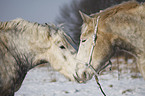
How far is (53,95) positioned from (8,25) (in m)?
2.85

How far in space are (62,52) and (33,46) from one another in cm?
61

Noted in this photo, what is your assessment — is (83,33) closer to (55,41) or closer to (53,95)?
(55,41)

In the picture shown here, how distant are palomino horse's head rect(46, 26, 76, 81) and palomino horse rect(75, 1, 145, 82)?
41 cm

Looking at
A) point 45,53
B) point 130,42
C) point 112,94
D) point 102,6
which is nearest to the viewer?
point 130,42

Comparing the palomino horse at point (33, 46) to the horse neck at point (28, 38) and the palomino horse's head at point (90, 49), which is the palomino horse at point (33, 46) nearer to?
the horse neck at point (28, 38)

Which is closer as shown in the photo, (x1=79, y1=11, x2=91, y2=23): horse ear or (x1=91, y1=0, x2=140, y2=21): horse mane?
(x1=91, y1=0, x2=140, y2=21): horse mane

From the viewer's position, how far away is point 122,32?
216 centimetres

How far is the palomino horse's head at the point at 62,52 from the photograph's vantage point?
2.73 metres

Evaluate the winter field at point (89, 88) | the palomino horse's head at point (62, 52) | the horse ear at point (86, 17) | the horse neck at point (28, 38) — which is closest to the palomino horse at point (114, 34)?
the horse ear at point (86, 17)

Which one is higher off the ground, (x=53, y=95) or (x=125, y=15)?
(x=125, y=15)

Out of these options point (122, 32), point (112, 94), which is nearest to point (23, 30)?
point (122, 32)

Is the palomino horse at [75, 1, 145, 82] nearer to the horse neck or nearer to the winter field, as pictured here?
the horse neck

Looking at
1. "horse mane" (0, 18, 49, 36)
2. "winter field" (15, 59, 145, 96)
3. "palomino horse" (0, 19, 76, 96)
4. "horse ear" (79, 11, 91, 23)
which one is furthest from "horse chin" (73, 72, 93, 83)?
"winter field" (15, 59, 145, 96)

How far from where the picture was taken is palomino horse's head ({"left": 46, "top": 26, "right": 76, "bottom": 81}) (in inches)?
107
